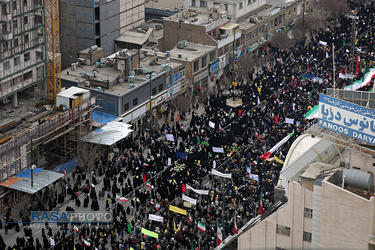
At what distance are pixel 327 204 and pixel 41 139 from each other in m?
33.9

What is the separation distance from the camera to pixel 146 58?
259 ft

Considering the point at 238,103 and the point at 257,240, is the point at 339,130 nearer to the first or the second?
the point at 257,240

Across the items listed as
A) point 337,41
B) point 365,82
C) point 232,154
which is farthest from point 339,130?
point 337,41

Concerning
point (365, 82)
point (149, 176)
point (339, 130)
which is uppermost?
point (339, 130)

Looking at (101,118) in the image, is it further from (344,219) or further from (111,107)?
(344,219)

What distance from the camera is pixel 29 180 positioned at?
189 ft

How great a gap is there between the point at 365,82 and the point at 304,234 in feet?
128

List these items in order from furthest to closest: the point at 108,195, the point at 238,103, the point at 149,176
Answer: the point at 238,103, the point at 149,176, the point at 108,195

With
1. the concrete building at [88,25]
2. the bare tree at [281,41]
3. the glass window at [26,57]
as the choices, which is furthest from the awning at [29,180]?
A: the bare tree at [281,41]

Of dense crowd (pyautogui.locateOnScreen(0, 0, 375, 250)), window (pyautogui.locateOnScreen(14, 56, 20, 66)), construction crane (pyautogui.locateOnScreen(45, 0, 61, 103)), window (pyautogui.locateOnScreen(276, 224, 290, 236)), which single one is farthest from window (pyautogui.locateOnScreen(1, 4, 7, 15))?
window (pyautogui.locateOnScreen(276, 224, 290, 236))

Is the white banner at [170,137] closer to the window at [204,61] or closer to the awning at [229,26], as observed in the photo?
the window at [204,61]

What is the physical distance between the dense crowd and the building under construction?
244cm

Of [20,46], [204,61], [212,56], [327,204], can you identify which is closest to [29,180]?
[20,46]

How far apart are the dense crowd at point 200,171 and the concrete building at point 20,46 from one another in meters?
9.55
